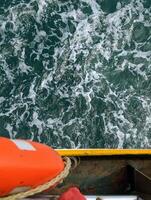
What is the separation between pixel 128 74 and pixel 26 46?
2.03 m

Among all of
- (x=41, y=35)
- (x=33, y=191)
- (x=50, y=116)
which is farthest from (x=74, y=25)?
(x=33, y=191)

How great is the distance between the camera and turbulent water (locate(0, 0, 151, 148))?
7.93m

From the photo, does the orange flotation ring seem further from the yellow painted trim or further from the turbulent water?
the turbulent water

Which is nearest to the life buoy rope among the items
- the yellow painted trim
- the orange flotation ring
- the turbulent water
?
the orange flotation ring

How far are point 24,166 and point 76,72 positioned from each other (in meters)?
5.63

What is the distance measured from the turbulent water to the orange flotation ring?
4345 mm

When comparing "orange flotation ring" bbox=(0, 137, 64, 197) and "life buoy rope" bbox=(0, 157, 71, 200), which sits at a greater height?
"orange flotation ring" bbox=(0, 137, 64, 197)

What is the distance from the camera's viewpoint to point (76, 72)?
8.72 m

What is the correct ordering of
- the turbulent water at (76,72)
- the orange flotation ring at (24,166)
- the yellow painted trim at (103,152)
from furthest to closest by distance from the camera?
1. the turbulent water at (76,72)
2. the yellow painted trim at (103,152)
3. the orange flotation ring at (24,166)

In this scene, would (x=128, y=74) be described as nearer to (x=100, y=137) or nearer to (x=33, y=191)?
(x=100, y=137)

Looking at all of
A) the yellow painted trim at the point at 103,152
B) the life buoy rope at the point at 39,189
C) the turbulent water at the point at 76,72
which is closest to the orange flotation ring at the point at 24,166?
the life buoy rope at the point at 39,189

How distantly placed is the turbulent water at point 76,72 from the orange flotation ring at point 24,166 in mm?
4345

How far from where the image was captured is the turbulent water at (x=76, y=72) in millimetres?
7934

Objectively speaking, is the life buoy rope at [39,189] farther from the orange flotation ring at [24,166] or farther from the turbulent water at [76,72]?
the turbulent water at [76,72]
